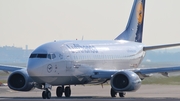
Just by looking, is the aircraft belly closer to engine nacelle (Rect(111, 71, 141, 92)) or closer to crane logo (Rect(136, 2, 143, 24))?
engine nacelle (Rect(111, 71, 141, 92))

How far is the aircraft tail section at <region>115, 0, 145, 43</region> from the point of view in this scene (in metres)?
57.0

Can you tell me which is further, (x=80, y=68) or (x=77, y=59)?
(x=80, y=68)

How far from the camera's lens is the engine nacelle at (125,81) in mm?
44969

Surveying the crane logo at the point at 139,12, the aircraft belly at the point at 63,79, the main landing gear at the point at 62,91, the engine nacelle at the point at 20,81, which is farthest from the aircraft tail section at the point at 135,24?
the engine nacelle at the point at 20,81

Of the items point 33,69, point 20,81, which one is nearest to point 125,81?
point 33,69

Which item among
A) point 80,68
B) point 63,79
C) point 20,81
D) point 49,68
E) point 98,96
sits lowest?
point 98,96

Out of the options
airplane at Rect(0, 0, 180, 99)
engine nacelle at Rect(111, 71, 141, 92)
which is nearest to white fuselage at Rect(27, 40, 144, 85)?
airplane at Rect(0, 0, 180, 99)

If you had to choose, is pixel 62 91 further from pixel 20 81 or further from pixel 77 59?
pixel 20 81

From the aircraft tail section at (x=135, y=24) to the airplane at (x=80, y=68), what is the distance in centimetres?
223

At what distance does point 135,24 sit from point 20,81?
14.0 metres

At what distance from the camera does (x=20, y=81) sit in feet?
155

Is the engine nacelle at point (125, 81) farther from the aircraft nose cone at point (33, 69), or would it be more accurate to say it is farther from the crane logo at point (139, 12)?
the crane logo at point (139, 12)

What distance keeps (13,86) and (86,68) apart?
5.11 metres

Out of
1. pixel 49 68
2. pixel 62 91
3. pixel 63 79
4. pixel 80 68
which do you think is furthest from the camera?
pixel 62 91
